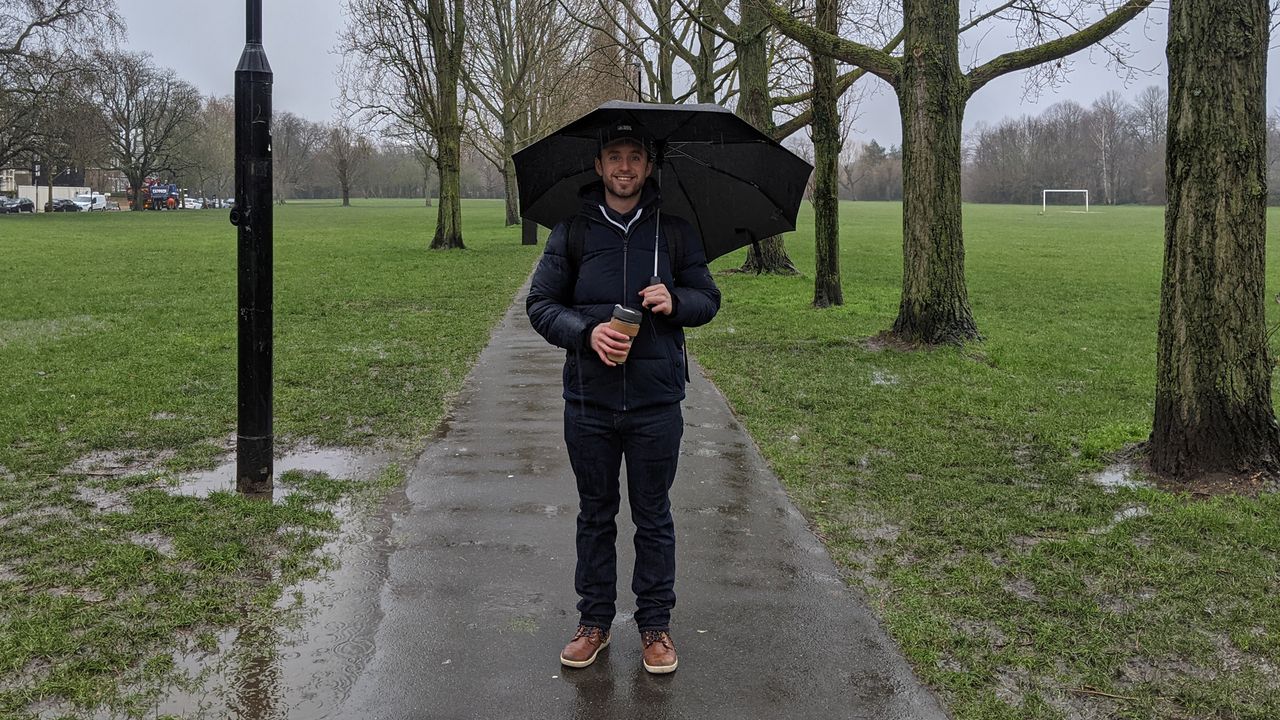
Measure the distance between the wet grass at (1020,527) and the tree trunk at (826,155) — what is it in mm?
3132

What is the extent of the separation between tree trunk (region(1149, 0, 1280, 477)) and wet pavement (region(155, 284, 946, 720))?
259cm

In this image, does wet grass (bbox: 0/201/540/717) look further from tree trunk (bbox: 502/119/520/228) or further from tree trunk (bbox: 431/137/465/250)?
tree trunk (bbox: 502/119/520/228)

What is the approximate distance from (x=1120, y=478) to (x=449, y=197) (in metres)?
26.8

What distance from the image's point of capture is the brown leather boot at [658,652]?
3783 millimetres

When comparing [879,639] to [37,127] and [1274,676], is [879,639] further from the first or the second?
[37,127]

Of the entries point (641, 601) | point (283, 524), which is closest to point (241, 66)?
point (283, 524)

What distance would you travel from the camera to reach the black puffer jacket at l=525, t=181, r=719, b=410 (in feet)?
12.0

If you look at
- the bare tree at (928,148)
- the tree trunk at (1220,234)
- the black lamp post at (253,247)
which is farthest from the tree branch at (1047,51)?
the black lamp post at (253,247)

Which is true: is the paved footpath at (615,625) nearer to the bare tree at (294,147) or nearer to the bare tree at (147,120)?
the bare tree at (147,120)

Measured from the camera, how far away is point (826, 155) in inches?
620

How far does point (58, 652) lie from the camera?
3.83 metres

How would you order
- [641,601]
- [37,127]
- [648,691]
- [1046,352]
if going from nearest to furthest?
1. [648,691]
2. [641,601]
3. [1046,352]
4. [37,127]

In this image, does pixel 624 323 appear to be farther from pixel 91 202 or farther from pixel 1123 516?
pixel 91 202

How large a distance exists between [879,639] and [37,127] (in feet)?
221
